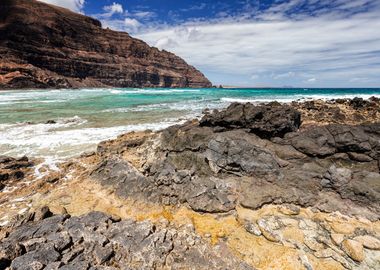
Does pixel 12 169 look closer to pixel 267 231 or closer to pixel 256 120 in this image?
pixel 256 120

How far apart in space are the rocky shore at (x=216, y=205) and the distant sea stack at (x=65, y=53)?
77.3 m

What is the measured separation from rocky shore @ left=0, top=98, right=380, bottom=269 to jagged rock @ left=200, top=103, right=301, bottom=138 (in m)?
0.04

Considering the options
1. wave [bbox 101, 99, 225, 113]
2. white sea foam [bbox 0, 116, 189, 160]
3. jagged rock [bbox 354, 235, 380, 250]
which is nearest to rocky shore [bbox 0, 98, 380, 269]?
jagged rock [bbox 354, 235, 380, 250]

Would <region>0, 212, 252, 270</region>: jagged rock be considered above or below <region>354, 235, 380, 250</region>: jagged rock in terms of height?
below

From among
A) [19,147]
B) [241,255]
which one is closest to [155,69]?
[19,147]

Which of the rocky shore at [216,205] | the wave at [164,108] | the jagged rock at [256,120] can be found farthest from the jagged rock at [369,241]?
the wave at [164,108]

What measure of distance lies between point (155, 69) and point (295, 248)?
5584 inches

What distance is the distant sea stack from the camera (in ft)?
259

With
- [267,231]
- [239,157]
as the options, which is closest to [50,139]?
[239,157]

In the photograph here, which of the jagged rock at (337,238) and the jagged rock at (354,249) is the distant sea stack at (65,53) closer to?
the jagged rock at (337,238)

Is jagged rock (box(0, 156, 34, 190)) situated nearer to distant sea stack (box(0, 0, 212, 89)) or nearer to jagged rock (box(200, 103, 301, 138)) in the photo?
jagged rock (box(200, 103, 301, 138))

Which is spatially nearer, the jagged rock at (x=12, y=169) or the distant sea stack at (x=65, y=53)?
the jagged rock at (x=12, y=169)

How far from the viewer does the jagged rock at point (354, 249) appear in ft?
13.8

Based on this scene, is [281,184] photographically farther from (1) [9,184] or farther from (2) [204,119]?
(1) [9,184]
